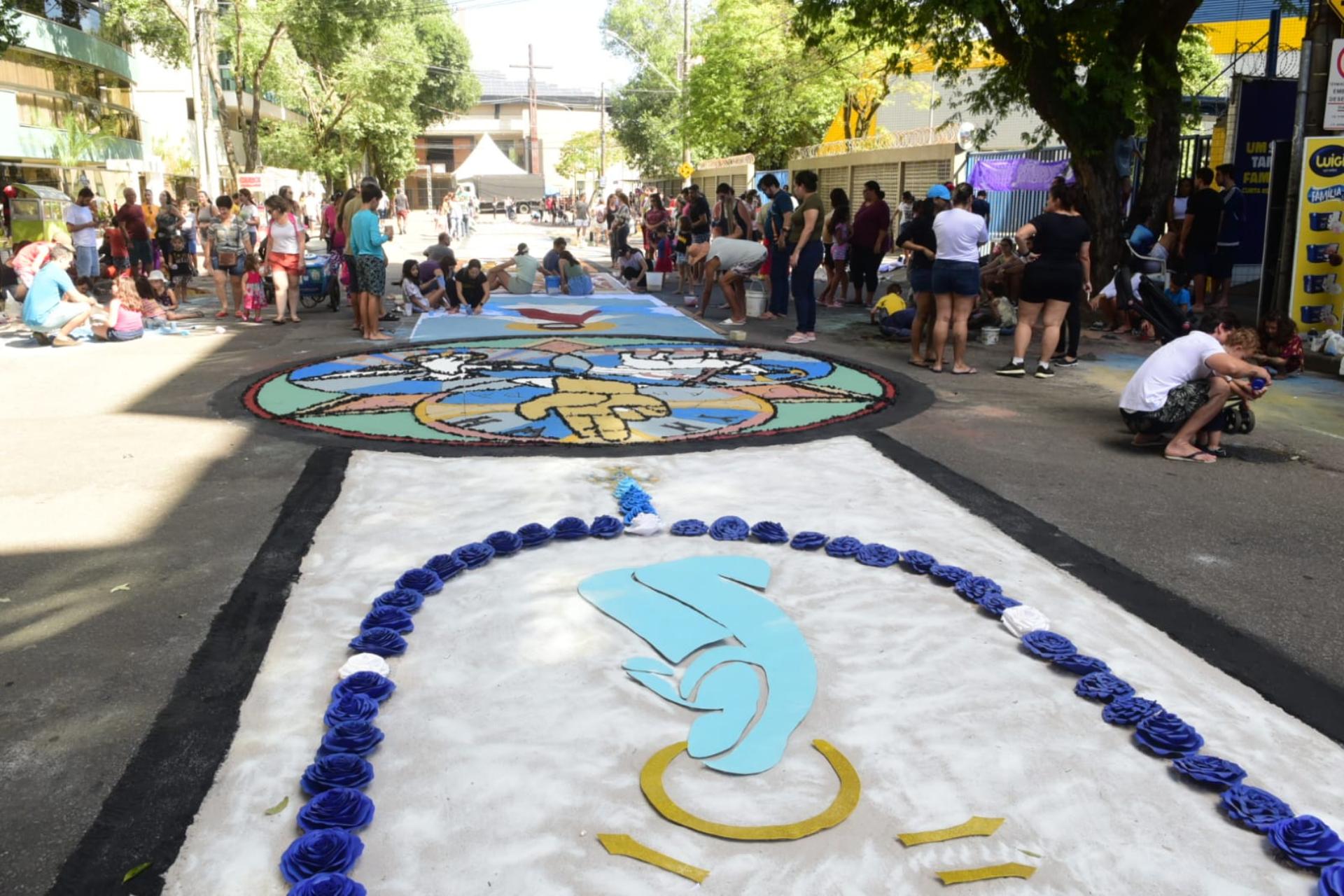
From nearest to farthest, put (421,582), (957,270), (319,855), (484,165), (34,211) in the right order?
(319,855), (421,582), (957,270), (34,211), (484,165)

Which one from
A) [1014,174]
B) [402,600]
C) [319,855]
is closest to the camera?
[319,855]

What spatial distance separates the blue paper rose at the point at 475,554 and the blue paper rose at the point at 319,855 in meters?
2.09

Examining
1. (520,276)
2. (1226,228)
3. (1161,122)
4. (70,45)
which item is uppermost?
(70,45)

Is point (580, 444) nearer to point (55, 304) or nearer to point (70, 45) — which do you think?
point (55, 304)

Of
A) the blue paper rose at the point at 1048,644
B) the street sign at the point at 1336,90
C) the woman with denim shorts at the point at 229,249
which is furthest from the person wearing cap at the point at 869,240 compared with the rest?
the blue paper rose at the point at 1048,644

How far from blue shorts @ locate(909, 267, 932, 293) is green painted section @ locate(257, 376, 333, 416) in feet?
18.7

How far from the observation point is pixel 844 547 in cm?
495

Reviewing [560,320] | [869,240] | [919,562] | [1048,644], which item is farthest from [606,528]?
[869,240]

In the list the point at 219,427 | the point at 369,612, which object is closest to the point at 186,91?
the point at 219,427

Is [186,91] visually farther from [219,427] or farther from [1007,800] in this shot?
[1007,800]

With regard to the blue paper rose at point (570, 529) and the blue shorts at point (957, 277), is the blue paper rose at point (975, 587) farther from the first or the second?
the blue shorts at point (957, 277)

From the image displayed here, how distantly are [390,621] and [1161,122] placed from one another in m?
12.2

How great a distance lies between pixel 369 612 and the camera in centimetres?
422

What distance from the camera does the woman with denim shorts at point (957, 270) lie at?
30.6ft
